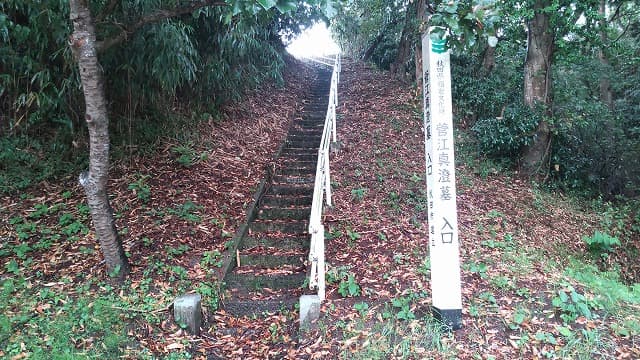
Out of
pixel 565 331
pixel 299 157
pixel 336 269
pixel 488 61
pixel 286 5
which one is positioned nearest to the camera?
pixel 286 5

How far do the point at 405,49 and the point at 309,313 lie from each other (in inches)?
485

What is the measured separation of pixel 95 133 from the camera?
4.09 metres

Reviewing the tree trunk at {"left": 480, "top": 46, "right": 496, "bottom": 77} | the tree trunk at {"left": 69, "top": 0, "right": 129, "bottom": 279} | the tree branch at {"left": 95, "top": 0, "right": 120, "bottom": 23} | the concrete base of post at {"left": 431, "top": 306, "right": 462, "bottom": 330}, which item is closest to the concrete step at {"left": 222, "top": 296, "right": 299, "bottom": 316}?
the tree trunk at {"left": 69, "top": 0, "right": 129, "bottom": 279}

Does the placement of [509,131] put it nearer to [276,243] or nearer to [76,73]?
[276,243]

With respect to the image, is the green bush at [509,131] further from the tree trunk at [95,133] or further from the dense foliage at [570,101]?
the tree trunk at [95,133]

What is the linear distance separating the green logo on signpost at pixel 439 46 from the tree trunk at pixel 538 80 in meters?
6.18

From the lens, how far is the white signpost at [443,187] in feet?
11.9

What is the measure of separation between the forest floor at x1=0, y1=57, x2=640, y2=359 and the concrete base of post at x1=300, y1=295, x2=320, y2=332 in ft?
0.32

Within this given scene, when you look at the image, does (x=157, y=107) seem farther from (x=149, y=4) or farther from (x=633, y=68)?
(x=633, y=68)

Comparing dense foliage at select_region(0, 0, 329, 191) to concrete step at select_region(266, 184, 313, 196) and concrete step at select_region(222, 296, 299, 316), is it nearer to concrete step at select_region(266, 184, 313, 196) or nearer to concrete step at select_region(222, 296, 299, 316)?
concrete step at select_region(266, 184, 313, 196)

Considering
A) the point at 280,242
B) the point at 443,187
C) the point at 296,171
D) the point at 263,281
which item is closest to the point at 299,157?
the point at 296,171

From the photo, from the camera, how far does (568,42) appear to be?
850cm

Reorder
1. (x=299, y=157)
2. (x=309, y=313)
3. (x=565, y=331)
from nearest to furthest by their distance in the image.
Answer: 1. (x=565, y=331)
2. (x=309, y=313)
3. (x=299, y=157)

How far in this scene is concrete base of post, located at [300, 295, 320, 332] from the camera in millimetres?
3869
